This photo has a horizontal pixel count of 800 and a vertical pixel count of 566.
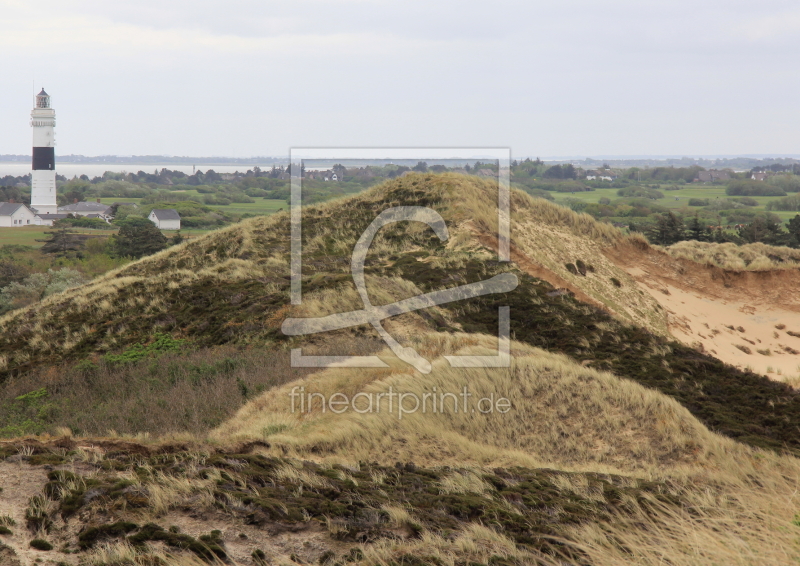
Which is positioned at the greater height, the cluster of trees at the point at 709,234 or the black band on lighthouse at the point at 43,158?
the black band on lighthouse at the point at 43,158

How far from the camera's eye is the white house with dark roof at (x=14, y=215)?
97.6m

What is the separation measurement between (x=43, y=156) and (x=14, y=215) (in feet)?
34.7

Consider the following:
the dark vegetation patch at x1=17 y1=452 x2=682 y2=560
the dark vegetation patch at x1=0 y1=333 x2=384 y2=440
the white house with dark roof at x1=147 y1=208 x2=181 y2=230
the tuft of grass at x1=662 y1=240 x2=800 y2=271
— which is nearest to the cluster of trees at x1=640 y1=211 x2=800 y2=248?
the tuft of grass at x1=662 y1=240 x2=800 y2=271

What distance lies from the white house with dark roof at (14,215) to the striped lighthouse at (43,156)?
3423 millimetres

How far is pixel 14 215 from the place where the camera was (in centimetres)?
9844

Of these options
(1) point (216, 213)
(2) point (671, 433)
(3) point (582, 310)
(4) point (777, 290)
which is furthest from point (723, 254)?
(1) point (216, 213)

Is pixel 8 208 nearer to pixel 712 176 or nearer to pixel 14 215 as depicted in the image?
pixel 14 215

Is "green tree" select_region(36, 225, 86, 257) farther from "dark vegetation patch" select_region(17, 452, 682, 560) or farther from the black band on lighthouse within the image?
"dark vegetation patch" select_region(17, 452, 682, 560)

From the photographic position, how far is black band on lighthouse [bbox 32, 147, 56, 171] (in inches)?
3736

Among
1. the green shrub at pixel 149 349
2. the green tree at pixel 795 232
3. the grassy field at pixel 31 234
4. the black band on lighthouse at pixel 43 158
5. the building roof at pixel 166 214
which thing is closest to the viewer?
the green shrub at pixel 149 349

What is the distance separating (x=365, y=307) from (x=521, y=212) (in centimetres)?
1232

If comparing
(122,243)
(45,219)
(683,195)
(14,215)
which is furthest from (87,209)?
(683,195)
